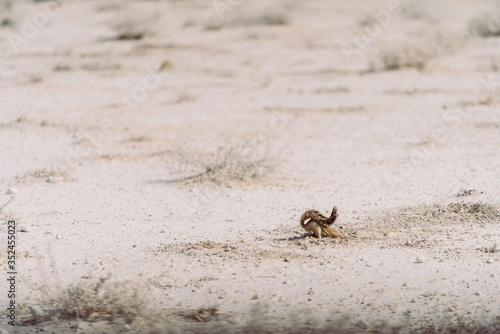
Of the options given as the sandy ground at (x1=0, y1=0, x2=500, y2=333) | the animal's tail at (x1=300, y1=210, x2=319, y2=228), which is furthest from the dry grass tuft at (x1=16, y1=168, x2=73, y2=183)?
the animal's tail at (x1=300, y1=210, x2=319, y2=228)

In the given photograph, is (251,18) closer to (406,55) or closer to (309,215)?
(406,55)

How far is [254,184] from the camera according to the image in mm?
7535

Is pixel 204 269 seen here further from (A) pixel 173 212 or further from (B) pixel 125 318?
(A) pixel 173 212

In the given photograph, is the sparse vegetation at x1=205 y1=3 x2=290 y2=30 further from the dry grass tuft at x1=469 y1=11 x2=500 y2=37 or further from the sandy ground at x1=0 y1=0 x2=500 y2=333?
the dry grass tuft at x1=469 y1=11 x2=500 y2=37

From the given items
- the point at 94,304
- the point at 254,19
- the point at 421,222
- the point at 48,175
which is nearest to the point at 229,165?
the point at 48,175

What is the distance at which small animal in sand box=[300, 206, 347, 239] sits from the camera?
18.9 feet

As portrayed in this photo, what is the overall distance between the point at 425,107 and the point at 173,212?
18.6 feet

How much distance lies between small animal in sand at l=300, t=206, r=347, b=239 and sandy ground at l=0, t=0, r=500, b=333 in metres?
0.14

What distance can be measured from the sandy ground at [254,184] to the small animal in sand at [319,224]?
0.14m

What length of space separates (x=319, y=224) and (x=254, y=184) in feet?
6.04

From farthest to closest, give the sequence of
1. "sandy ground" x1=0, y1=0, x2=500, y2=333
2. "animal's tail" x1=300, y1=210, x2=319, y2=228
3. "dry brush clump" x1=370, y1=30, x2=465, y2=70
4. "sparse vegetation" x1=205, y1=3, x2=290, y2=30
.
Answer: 1. "sparse vegetation" x1=205, y1=3, x2=290, y2=30
2. "dry brush clump" x1=370, y1=30, x2=465, y2=70
3. "animal's tail" x1=300, y1=210, x2=319, y2=228
4. "sandy ground" x1=0, y1=0, x2=500, y2=333

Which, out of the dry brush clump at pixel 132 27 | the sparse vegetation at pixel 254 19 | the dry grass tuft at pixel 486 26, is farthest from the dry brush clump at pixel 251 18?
the dry grass tuft at pixel 486 26

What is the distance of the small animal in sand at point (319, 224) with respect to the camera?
18.9 ft

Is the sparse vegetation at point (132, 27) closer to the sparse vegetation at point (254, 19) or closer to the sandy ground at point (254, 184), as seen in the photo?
the sandy ground at point (254, 184)
